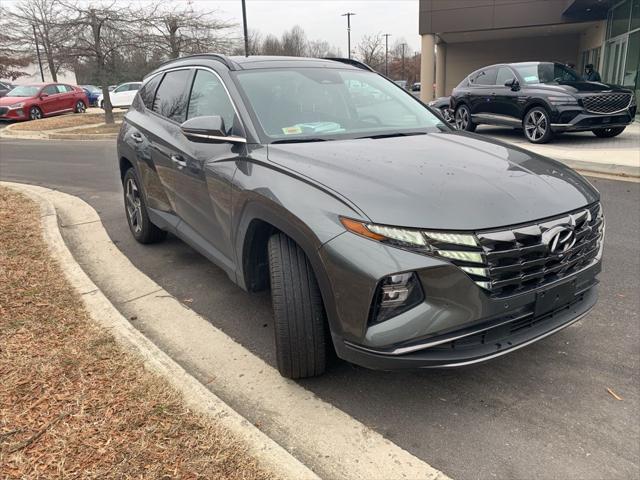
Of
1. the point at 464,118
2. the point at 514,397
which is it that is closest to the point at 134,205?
the point at 514,397

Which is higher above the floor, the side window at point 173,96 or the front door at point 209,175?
the side window at point 173,96

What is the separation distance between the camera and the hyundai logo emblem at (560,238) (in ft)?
7.60

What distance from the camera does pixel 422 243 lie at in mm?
2150

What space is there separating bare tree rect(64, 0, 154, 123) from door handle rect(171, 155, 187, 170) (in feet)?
51.4

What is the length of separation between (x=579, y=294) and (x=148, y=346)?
7.74ft

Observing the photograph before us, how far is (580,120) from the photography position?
10273mm

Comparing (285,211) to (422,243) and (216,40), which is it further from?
(216,40)

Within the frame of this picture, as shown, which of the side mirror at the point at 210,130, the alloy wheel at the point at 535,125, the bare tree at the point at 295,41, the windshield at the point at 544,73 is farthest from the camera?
the bare tree at the point at 295,41

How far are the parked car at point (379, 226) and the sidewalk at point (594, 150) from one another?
6171 millimetres

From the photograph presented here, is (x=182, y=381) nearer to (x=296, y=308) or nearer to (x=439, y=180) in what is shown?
(x=296, y=308)

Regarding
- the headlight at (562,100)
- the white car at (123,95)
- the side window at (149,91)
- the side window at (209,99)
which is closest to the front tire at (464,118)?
the headlight at (562,100)

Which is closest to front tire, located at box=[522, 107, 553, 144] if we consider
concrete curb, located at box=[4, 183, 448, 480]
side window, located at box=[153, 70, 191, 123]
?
side window, located at box=[153, 70, 191, 123]

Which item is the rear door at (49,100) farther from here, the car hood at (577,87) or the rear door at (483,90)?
the car hood at (577,87)

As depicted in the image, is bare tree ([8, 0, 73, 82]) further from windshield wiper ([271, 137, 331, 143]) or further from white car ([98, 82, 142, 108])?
windshield wiper ([271, 137, 331, 143])
